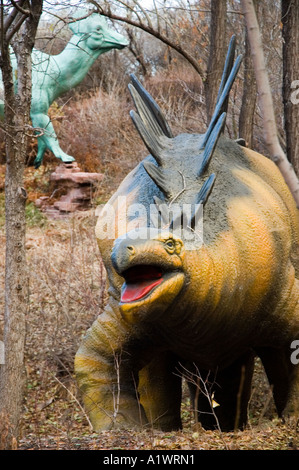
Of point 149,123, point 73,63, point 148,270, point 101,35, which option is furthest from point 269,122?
point 73,63

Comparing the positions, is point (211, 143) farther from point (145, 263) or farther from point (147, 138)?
point (145, 263)

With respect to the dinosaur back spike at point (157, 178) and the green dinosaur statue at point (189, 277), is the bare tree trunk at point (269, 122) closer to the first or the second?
the green dinosaur statue at point (189, 277)

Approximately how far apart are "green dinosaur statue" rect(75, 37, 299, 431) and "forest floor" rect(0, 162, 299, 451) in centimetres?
20

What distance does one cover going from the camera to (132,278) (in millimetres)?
2893

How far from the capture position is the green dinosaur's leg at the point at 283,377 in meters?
4.12

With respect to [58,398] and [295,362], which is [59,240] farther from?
[295,362]

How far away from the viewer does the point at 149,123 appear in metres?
3.97

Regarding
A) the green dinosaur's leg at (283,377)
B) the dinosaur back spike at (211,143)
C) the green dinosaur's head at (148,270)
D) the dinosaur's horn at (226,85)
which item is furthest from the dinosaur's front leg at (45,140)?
the green dinosaur's head at (148,270)

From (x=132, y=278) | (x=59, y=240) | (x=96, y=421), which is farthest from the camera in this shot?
(x=59, y=240)

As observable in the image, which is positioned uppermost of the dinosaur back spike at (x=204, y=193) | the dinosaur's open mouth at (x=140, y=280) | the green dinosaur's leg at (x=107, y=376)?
the dinosaur back spike at (x=204, y=193)

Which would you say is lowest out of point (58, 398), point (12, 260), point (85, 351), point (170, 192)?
point (58, 398)

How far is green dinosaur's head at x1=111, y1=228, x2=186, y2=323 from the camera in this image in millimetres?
2777

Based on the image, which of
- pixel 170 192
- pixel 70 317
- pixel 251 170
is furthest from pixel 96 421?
pixel 70 317

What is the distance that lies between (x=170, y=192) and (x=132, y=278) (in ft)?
2.15
